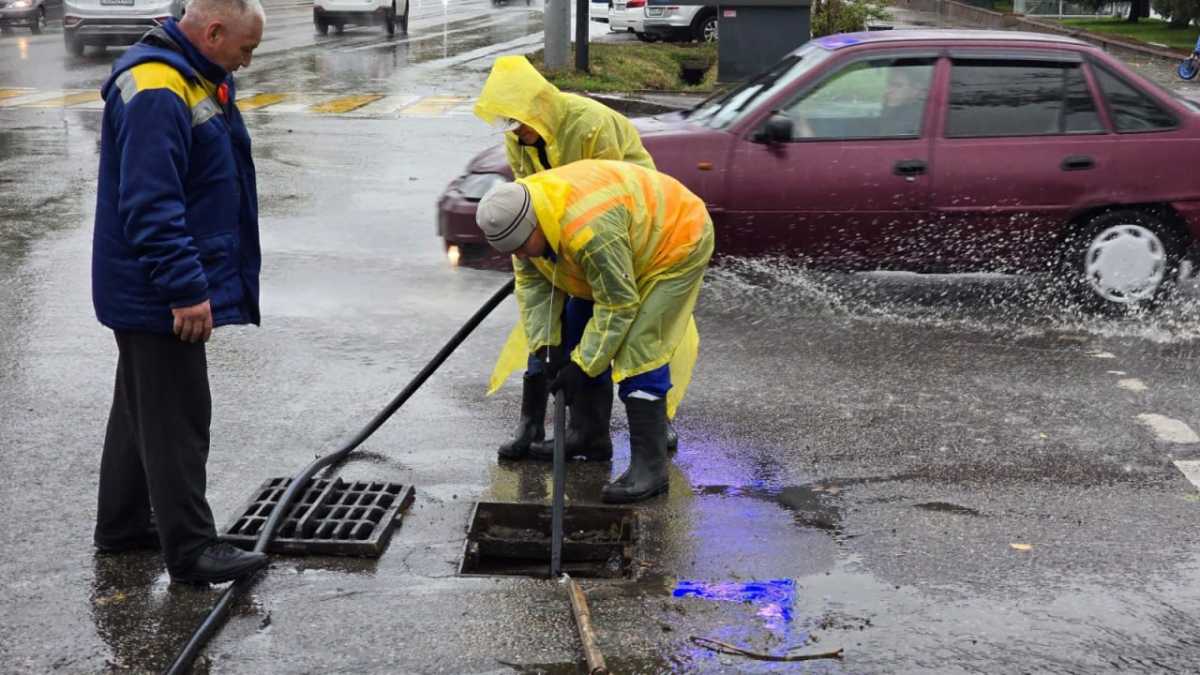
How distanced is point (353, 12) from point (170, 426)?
27.6 metres

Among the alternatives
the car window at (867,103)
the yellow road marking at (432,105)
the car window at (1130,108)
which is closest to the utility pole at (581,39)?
the yellow road marking at (432,105)

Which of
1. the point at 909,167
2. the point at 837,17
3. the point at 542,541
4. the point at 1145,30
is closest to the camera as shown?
the point at 542,541

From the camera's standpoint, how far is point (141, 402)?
4.39 meters

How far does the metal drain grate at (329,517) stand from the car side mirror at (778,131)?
354cm

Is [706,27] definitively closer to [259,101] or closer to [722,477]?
[259,101]

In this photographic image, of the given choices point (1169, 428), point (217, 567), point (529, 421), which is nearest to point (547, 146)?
point (529, 421)

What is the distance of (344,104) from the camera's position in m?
18.4

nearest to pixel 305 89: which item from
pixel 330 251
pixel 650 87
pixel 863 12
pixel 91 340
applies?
pixel 650 87

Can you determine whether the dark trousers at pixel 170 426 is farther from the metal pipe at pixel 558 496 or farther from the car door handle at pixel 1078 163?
the car door handle at pixel 1078 163

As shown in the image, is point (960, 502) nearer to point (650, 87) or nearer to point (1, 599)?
point (1, 599)

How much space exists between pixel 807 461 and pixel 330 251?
4775 millimetres

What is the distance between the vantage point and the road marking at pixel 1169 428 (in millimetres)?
6285

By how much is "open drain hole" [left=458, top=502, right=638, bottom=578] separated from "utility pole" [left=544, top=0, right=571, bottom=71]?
16.1 m

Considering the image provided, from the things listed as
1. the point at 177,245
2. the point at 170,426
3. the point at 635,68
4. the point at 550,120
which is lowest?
the point at 635,68
